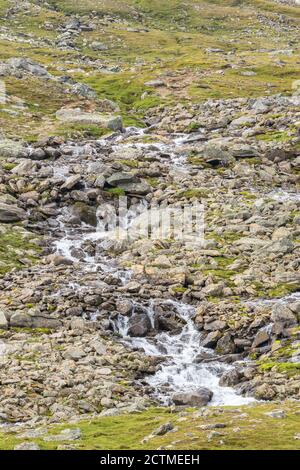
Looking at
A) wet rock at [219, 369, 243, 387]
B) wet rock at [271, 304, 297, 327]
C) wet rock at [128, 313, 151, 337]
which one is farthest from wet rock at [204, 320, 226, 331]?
wet rock at [219, 369, 243, 387]

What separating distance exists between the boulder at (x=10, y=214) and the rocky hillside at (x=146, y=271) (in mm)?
100

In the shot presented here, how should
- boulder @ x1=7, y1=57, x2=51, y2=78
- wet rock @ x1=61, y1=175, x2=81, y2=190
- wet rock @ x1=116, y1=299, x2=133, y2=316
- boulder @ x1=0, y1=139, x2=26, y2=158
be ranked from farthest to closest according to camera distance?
boulder @ x1=7, y1=57, x2=51, y2=78, boulder @ x1=0, y1=139, x2=26, y2=158, wet rock @ x1=61, y1=175, x2=81, y2=190, wet rock @ x1=116, y1=299, x2=133, y2=316

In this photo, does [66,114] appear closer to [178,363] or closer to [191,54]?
[178,363]

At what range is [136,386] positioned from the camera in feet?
94.4

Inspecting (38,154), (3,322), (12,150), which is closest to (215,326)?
(3,322)

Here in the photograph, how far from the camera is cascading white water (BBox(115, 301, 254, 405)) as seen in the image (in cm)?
2909

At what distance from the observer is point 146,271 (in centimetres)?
4075

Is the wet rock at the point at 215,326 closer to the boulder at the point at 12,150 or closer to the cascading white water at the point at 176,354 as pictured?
the cascading white water at the point at 176,354

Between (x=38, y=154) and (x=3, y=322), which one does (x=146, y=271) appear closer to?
(x=3, y=322)

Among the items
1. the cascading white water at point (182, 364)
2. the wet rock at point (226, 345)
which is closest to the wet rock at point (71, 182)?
the cascading white water at point (182, 364)

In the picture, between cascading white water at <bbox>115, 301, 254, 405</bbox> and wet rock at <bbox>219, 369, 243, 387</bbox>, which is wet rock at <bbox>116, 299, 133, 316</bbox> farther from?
wet rock at <bbox>219, 369, 243, 387</bbox>

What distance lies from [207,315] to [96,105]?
5738 cm

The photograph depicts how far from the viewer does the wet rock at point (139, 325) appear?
114 ft

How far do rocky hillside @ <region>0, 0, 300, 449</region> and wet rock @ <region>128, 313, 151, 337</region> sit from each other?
0.23ft
